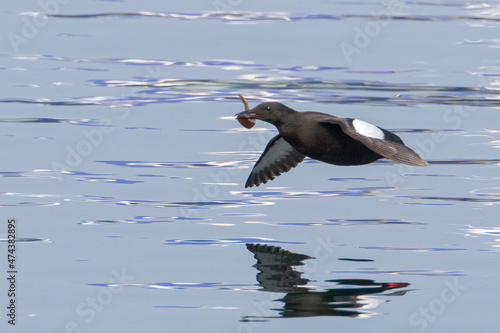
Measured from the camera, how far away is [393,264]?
8188 mm

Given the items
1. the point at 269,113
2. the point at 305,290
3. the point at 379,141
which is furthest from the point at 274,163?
the point at 305,290

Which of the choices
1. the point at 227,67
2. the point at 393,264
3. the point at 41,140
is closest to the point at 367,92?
the point at 227,67

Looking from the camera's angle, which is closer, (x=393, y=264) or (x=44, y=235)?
(x=393, y=264)

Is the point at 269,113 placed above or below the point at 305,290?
above

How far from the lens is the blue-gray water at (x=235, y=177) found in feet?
24.4

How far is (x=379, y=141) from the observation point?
27.6 feet

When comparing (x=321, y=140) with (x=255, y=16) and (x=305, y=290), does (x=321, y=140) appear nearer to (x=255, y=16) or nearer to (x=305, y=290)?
(x=305, y=290)

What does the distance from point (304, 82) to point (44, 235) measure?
22.2ft

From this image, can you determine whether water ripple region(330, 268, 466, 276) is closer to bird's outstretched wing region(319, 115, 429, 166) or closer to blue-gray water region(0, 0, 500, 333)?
blue-gray water region(0, 0, 500, 333)

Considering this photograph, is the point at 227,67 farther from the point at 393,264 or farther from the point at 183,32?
the point at 393,264

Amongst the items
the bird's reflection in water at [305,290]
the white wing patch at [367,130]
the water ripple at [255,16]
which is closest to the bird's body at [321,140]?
the white wing patch at [367,130]

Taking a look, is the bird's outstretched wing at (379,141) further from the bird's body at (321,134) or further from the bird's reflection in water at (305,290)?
the bird's reflection in water at (305,290)

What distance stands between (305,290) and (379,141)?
1.43 m

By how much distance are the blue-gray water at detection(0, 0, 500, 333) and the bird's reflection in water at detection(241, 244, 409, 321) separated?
0.8 inches
